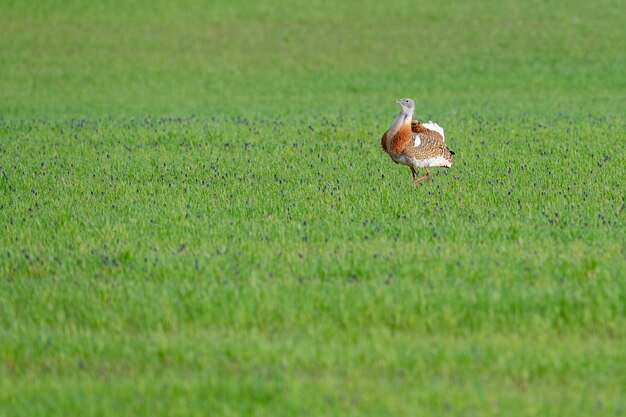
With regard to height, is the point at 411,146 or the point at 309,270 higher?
the point at 411,146

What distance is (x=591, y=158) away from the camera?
49.0 feet

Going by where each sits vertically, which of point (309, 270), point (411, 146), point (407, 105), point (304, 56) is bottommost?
point (309, 270)

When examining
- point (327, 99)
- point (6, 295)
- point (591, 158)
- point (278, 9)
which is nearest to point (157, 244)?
point (6, 295)

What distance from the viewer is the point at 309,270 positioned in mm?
8477

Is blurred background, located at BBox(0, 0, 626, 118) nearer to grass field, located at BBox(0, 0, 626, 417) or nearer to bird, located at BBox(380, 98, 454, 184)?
grass field, located at BBox(0, 0, 626, 417)

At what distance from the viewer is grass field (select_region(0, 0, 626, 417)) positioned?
242 inches

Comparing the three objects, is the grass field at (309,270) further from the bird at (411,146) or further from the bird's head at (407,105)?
the bird's head at (407,105)

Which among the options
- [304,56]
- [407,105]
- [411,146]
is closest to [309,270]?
[411,146]

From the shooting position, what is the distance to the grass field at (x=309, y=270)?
20.2 feet

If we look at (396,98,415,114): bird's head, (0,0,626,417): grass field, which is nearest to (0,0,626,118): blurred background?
(0,0,626,417): grass field

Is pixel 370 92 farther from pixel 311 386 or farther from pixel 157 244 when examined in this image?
pixel 311 386

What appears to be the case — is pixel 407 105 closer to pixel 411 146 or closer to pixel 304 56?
pixel 411 146

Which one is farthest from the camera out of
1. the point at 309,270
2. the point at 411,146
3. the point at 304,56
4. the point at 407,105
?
the point at 304,56

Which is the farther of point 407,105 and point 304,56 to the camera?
point 304,56
